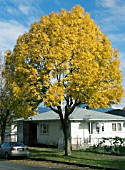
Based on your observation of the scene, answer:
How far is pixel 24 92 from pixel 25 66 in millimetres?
1847

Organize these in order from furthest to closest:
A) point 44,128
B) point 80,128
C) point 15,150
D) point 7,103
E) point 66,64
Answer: point 44,128 → point 80,128 → point 7,103 → point 15,150 → point 66,64

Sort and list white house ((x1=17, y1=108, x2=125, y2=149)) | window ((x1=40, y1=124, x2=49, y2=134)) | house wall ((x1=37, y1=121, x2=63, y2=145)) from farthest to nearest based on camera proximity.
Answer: window ((x1=40, y1=124, x2=49, y2=134)) < house wall ((x1=37, y1=121, x2=63, y2=145)) < white house ((x1=17, y1=108, x2=125, y2=149))

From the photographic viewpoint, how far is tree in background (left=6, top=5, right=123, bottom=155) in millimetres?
20609

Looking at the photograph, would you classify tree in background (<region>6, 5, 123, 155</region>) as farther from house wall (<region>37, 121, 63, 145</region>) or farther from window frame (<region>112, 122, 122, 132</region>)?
window frame (<region>112, 122, 122, 132</region>)

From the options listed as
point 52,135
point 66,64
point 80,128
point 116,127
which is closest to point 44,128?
point 52,135

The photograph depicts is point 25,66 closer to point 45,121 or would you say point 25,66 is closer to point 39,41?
point 39,41

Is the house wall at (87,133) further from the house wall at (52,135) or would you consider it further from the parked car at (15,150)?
the parked car at (15,150)

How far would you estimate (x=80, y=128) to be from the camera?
33531mm

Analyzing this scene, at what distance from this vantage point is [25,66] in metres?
21.8

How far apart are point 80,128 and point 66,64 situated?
1431 centimetres

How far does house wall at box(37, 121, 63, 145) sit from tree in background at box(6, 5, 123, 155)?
12131 mm

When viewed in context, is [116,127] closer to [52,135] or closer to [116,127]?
[116,127]

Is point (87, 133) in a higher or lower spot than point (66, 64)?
lower

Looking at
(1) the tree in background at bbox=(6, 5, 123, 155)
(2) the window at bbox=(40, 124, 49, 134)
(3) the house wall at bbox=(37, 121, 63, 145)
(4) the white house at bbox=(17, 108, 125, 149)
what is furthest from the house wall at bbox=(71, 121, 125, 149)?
(1) the tree in background at bbox=(6, 5, 123, 155)
